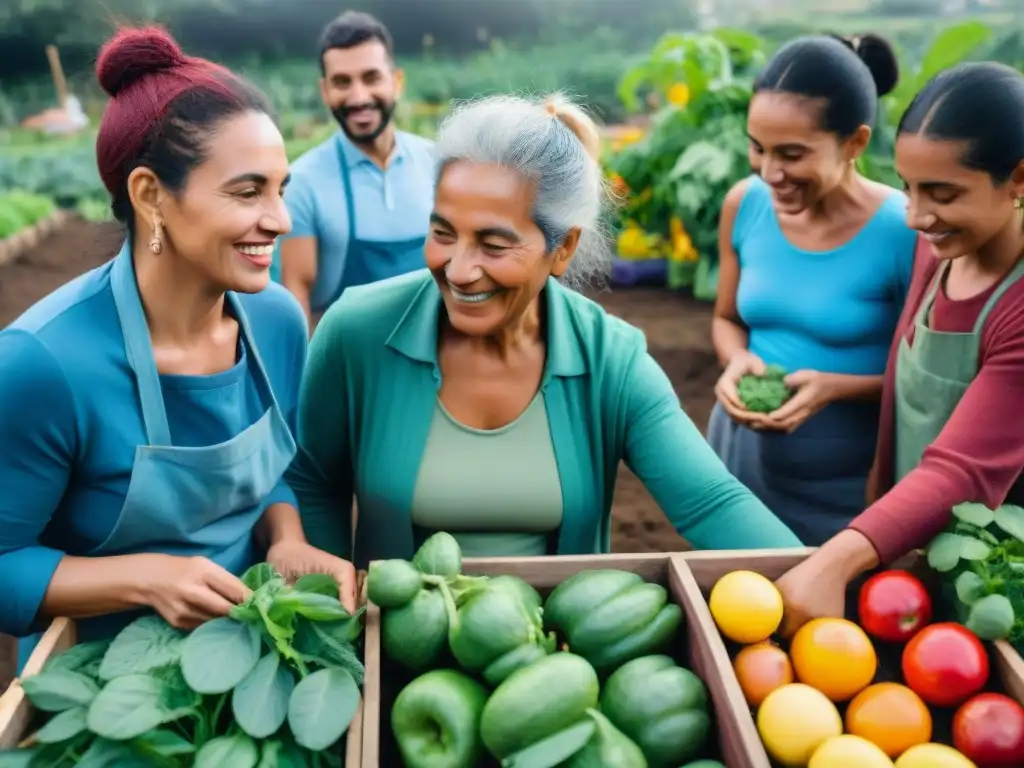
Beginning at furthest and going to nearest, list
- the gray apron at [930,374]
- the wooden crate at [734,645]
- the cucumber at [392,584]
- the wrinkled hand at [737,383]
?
1. the wrinkled hand at [737,383]
2. the gray apron at [930,374]
3. the cucumber at [392,584]
4. the wooden crate at [734,645]

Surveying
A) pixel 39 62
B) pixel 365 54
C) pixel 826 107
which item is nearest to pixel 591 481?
pixel 826 107

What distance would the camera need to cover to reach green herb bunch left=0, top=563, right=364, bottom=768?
4.06 feet

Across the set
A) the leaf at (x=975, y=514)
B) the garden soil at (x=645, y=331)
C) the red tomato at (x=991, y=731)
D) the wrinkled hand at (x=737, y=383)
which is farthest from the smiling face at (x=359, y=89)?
the red tomato at (x=991, y=731)

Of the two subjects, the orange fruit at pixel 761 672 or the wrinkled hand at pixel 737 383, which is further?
the wrinkled hand at pixel 737 383

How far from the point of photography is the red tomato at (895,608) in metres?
1.53

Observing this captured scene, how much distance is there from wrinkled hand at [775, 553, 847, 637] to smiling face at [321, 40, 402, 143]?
2.55 meters

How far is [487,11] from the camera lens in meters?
10.1

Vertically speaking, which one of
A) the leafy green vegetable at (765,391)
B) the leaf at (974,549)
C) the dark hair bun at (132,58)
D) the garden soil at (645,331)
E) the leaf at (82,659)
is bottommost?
the garden soil at (645,331)

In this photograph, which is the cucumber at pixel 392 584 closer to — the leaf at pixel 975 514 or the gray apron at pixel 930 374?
the leaf at pixel 975 514

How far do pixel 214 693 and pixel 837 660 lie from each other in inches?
34.2

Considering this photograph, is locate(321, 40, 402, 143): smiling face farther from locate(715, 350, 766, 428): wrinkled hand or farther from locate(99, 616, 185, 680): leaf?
locate(99, 616, 185, 680): leaf

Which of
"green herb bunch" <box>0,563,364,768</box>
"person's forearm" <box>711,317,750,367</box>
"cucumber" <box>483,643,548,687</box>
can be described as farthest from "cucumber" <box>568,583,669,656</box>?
"person's forearm" <box>711,317,750,367</box>

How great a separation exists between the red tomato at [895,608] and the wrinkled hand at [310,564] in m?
0.80

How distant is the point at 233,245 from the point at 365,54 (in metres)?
2.19
